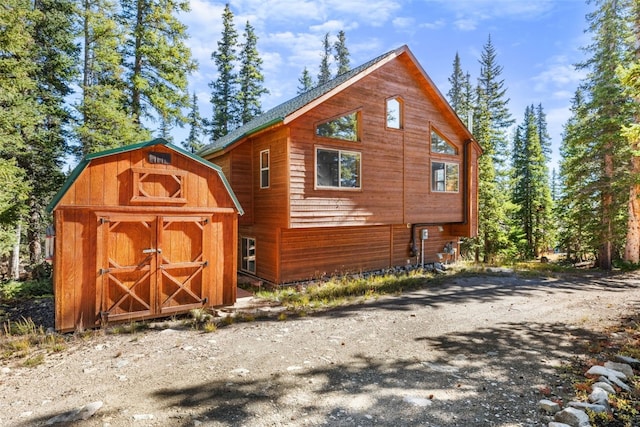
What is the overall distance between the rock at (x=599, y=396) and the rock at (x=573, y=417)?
517 millimetres

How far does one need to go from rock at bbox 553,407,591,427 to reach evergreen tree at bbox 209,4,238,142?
26.8m

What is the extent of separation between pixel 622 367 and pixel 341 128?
9.90 m

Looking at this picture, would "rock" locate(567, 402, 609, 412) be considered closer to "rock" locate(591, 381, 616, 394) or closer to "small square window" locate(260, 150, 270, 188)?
"rock" locate(591, 381, 616, 394)

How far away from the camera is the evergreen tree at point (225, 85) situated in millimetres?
26625

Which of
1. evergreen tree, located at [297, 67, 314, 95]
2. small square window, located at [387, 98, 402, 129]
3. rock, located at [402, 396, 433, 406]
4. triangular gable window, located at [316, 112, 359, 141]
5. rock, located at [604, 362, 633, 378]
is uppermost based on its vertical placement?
evergreen tree, located at [297, 67, 314, 95]

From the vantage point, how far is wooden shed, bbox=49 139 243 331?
6672 millimetres

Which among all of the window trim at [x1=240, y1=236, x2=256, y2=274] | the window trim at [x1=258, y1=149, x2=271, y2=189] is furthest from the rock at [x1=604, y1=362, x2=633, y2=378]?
the window trim at [x1=240, y1=236, x2=256, y2=274]

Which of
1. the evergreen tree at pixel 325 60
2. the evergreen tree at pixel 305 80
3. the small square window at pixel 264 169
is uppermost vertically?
the evergreen tree at pixel 325 60

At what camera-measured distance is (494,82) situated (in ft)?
98.4

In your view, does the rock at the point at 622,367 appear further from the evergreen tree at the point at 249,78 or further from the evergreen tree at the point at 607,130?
the evergreen tree at the point at 249,78

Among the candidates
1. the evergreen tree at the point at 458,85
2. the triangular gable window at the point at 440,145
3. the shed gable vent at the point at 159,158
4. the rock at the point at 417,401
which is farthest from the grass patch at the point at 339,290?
the evergreen tree at the point at 458,85

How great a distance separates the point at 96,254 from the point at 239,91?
2257 cm

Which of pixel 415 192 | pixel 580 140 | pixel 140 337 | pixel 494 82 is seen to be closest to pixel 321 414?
pixel 140 337

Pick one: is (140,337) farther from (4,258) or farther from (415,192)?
(4,258)
